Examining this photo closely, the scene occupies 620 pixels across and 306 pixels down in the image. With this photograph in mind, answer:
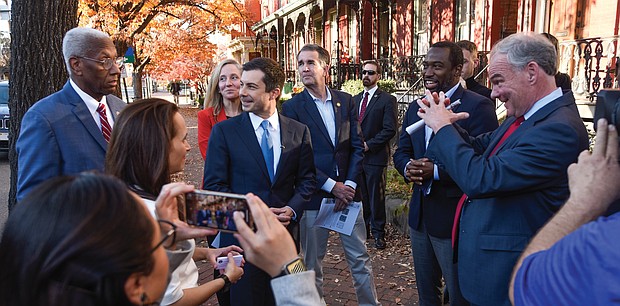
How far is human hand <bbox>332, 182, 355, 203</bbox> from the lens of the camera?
3.87 metres

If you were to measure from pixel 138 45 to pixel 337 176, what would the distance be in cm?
1900

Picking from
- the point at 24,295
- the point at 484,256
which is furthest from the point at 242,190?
the point at 24,295

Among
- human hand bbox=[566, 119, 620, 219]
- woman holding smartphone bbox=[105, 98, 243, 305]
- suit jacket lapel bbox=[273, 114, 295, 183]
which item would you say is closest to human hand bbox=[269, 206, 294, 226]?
suit jacket lapel bbox=[273, 114, 295, 183]

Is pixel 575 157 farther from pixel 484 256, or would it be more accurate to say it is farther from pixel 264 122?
pixel 264 122

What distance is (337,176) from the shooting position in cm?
412

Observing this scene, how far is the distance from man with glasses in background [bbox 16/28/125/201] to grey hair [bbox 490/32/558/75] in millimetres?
2385

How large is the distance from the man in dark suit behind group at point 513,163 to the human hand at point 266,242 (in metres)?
1.28

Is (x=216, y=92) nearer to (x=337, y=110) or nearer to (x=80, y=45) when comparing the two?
(x=337, y=110)

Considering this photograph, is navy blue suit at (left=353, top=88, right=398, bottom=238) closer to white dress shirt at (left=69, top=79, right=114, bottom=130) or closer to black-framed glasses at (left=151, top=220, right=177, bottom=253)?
white dress shirt at (left=69, top=79, right=114, bottom=130)

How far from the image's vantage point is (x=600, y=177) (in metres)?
1.44

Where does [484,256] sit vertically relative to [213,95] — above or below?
below

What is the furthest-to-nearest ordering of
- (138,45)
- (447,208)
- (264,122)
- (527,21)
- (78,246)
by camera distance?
(138,45), (527,21), (264,122), (447,208), (78,246)

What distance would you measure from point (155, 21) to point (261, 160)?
1838 centimetres

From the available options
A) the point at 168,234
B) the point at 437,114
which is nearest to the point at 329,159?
the point at 437,114
